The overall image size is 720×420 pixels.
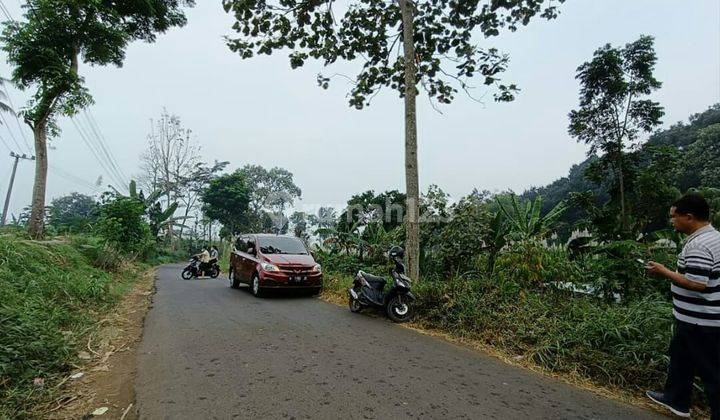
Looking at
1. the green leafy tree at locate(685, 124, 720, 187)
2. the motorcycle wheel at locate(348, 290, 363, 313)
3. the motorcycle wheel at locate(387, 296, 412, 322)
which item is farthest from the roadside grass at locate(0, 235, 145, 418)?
the green leafy tree at locate(685, 124, 720, 187)

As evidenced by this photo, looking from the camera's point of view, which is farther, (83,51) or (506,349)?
(83,51)

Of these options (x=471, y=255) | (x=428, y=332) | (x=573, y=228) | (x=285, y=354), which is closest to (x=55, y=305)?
(x=285, y=354)

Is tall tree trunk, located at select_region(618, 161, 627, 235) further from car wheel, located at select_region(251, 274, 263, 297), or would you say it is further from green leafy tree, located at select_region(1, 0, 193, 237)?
green leafy tree, located at select_region(1, 0, 193, 237)

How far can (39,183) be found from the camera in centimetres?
1109

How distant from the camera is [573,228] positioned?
10195mm

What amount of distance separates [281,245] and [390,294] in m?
4.18

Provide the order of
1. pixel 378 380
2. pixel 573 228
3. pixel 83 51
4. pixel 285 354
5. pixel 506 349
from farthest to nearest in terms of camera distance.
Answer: pixel 83 51, pixel 573 228, pixel 506 349, pixel 285 354, pixel 378 380

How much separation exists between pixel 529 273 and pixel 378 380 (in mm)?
3666

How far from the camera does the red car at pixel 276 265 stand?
880 centimetres

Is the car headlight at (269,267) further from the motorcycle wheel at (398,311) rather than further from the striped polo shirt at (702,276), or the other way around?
the striped polo shirt at (702,276)

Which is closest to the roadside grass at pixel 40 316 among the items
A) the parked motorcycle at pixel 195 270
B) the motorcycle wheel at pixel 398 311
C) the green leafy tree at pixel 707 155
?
the motorcycle wheel at pixel 398 311

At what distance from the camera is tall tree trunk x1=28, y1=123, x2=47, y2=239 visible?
1081 centimetres

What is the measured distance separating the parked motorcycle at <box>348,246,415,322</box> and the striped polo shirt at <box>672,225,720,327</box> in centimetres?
402

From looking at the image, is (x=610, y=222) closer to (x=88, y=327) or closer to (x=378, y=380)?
(x=378, y=380)
